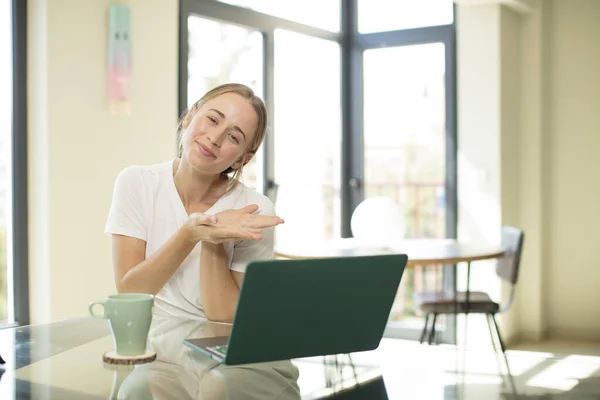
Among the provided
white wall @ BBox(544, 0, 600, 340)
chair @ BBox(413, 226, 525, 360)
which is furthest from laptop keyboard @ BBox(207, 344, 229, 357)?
white wall @ BBox(544, 0, 600, 340)

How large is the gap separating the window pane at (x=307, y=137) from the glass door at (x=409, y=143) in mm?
239

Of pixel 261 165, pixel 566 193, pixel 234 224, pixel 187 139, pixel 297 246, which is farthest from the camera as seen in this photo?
pixel 566 193

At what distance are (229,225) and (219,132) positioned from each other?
0.91 feet

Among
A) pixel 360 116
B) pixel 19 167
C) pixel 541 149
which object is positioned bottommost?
pixel 19 167

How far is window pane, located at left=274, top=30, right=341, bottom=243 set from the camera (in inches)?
191

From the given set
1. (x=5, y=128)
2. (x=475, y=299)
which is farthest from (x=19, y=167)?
(x=475, y=299)

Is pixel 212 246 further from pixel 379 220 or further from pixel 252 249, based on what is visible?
pixel 379 220

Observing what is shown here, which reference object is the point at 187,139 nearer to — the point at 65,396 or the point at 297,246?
the point at 65,396

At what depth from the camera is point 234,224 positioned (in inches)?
59.7

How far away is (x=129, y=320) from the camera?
4.05ft

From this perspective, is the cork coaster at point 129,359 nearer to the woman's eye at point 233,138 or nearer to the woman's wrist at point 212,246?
the woman's wrist at point 212,246

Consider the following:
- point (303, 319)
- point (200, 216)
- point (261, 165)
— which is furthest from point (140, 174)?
point (261, 165)

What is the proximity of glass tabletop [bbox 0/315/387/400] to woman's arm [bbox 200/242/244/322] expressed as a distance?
235mm

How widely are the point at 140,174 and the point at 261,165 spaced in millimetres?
2846
